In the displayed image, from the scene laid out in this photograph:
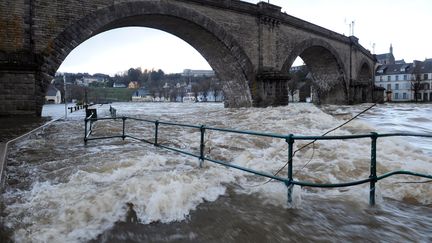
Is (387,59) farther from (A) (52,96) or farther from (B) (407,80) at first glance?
(A) (52,96)

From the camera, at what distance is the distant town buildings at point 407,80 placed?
246ft

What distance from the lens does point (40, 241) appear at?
3131 millimetres

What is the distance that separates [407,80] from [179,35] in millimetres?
74761

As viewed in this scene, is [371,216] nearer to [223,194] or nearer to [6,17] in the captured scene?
[223,194]

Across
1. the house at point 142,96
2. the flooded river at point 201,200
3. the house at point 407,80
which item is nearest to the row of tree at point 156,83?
the house at point 142,96

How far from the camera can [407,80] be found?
264ft

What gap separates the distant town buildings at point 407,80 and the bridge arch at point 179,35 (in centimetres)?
5722

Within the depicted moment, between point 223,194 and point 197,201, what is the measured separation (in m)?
0.49

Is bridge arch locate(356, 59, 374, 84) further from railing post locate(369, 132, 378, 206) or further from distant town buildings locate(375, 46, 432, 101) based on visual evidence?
railing post locate(369, 132, 378, 206)

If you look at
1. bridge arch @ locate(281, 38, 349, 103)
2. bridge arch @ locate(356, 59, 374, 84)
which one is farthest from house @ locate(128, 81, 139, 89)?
bridge arch @ locate(281, 38, 349, 103)

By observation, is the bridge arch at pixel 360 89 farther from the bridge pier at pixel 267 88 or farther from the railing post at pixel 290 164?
the railing post at pixel 290 164

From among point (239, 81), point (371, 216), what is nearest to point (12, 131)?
point (371, 216)

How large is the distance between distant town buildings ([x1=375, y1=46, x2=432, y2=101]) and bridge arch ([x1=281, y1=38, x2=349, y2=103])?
35947mm

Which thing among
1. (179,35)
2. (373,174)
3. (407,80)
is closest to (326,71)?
(179,35)
